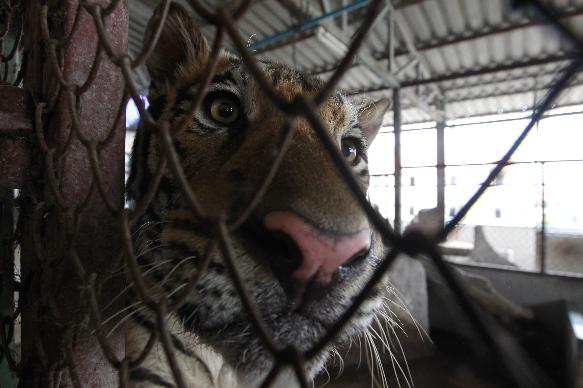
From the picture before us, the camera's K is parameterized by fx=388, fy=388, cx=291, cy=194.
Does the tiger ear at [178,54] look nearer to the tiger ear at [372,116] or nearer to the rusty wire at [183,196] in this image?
the rusty wire at [183,196]

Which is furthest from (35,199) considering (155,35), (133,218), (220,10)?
(220,10)

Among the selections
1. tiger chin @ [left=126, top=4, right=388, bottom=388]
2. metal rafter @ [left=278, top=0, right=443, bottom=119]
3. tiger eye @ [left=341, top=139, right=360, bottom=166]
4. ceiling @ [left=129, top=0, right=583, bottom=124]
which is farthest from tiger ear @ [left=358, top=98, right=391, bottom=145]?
metal rafter @ [left=278, top=0, right=443, bottom=119]

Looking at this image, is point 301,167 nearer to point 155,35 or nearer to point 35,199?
point 155,35

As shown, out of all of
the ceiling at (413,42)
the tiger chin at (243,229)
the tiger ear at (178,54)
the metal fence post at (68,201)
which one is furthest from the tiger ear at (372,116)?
the ceiling at (413,42)

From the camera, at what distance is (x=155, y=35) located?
720mm

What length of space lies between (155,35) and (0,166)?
59cm

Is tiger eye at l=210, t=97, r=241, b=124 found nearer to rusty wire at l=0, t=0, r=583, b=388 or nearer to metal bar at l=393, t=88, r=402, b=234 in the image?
rusty wire at l=0, t=0, r=583, b=388

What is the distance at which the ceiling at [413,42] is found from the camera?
5.51m

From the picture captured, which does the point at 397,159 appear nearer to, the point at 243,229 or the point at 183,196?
the point at 243,229

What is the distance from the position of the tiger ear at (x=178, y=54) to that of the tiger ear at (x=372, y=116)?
39.2 inches

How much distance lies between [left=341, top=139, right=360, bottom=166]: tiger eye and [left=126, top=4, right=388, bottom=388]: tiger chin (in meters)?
0.01

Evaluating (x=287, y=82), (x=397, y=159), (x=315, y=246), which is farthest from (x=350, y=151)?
(x=397, y=159)

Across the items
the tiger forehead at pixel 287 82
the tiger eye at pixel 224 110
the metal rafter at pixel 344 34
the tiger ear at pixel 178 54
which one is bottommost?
the tiger eye at pixel 224 110

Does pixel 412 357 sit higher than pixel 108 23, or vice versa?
pixel 108 23
